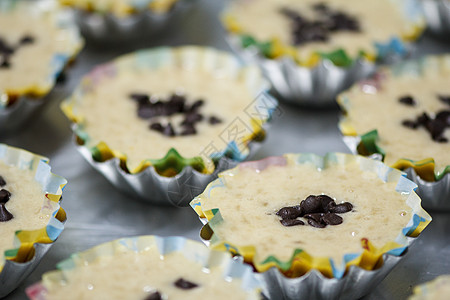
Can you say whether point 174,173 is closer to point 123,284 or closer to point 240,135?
point 240,135

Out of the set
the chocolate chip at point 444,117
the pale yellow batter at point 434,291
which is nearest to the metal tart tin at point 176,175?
the chocolate chip at point 444,117

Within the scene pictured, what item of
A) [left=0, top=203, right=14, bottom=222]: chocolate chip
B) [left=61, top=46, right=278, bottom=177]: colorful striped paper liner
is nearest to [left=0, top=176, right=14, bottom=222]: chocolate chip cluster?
[left=0, top=203, right=14, bottom=222]: chocolate chip

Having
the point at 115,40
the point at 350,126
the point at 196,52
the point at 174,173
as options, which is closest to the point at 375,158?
the point at 350,126

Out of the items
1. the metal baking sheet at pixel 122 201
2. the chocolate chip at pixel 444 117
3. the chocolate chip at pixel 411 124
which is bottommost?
the metal baking sheet at pixel 122 201

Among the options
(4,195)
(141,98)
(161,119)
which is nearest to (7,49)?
(141,98)

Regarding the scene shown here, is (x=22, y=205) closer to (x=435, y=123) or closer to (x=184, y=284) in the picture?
(x=184, y=284)

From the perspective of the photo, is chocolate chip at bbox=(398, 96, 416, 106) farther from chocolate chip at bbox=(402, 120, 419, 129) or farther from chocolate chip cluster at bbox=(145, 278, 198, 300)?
chocolate chip cluster at bbox=(145, 278, 198, 300)

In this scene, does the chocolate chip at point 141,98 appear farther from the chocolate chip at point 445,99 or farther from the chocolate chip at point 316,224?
the chocolate chip at point 445,99
